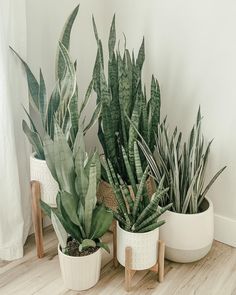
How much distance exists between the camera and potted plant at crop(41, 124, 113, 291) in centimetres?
150

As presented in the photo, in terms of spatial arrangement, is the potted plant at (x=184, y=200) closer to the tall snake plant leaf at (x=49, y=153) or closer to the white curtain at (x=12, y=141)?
the tall snake plant leaf at (x=49, y=153)

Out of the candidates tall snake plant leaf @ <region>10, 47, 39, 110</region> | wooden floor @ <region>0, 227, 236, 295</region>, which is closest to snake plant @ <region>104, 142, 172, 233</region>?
wooden floor @ <region>0, 227, 236, 295</region>

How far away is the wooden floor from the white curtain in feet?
0.45

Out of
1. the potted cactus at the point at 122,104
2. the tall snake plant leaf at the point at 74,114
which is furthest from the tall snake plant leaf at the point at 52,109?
the potted cactus at the point at 122,104

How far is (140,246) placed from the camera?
5.08 feet

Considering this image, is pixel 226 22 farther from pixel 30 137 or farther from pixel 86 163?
pixel 30 137

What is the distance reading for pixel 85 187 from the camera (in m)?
1.52

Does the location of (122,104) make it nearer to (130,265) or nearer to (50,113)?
(50,113)

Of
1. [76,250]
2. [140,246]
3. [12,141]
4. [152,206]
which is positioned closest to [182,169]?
[152,206]

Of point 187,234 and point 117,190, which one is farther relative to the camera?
point 187,234

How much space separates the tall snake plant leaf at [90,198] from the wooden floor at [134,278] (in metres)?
0.32

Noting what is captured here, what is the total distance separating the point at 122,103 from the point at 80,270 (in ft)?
2.88

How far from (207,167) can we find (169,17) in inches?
35.7

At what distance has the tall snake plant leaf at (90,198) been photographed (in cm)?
146
